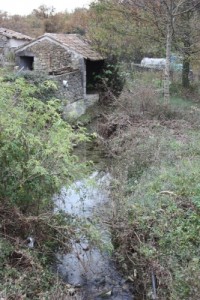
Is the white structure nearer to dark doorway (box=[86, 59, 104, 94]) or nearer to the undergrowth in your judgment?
dark doorway (box=[86, 59, 104, 94])

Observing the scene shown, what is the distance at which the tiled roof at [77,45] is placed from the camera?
64.6 ft

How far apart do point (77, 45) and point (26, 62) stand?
Result: 11.5 ft

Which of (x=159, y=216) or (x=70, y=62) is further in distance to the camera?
(x=70, y=62)

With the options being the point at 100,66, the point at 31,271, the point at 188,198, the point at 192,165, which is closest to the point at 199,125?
the point at 192,165

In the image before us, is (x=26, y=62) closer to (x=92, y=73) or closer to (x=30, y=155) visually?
(x=92, y=73)

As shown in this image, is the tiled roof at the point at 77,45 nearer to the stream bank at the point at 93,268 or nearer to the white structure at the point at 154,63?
the white structure at the point at 154,63

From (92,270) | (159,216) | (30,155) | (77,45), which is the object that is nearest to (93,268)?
(92,270)

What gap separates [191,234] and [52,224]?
2236 millimetres

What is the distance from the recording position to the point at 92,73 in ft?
69.6

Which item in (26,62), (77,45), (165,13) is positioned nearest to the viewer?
Answer: (165,13)

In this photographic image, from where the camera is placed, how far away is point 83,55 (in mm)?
19422

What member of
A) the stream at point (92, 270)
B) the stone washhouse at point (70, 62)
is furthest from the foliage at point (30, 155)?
the stone washhouse at point (70, 62)

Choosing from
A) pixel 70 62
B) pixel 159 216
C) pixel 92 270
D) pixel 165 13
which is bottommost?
pixel 92 270

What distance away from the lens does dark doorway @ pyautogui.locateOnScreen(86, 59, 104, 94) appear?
20.8 m
